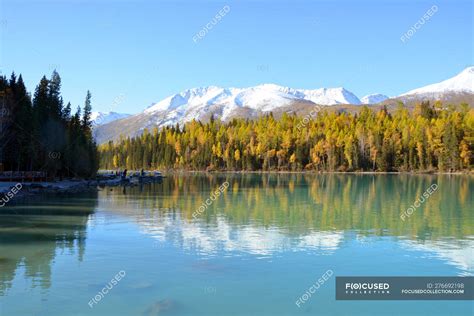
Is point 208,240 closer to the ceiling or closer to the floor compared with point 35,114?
closer to the floor

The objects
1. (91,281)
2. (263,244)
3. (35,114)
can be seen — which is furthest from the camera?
(35,114)

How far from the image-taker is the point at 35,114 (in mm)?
63406

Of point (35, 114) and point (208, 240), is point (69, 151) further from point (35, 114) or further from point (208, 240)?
point (208, 240)

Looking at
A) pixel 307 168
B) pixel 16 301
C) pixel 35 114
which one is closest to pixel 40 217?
pixel 16 301

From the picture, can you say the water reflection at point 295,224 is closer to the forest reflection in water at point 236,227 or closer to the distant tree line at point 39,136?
the forest reflection in water at point 236,227

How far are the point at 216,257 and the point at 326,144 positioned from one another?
408 ft

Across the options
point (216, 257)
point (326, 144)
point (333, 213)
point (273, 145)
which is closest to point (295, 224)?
point (333, 213)

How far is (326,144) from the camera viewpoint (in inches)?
5546

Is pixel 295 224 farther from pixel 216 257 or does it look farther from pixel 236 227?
pixel 216 257

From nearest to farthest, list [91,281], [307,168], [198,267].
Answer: [91,281] → [198,267] → [307,168]

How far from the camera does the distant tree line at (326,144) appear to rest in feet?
426

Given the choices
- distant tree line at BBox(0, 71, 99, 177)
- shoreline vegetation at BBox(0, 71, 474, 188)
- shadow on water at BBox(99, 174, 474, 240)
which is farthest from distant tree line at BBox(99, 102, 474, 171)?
shadow on water at BBox(99, 174, 474, 240)

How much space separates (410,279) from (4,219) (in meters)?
22.0

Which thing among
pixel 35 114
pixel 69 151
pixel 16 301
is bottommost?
pixel 16 301
